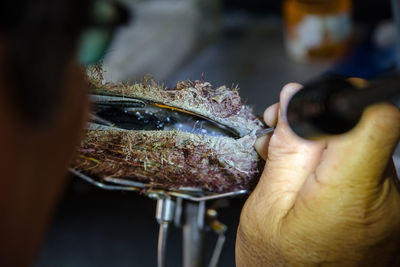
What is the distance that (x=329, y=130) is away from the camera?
0.82 feet

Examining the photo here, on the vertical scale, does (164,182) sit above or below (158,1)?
below

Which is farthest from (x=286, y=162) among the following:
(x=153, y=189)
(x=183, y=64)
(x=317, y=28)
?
(x=183, y=64)

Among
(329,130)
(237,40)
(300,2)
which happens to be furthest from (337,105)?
(237,40)

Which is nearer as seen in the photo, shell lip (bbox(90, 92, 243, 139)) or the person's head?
the person's head

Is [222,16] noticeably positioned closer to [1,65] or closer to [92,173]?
[92,173]

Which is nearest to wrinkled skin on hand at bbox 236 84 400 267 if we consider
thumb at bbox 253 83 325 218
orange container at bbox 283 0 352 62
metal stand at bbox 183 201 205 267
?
thumb at bbox 253 83 325 218

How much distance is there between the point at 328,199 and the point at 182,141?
14 cm

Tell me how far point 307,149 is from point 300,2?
101 centimetres

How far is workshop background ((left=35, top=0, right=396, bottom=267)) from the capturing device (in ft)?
3.10

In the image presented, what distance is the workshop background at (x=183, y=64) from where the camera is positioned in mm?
944

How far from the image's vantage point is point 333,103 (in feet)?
0.80

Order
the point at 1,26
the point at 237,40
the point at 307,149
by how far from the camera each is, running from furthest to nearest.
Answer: the point at 237,40
the point at 307,149
the point at 1,26

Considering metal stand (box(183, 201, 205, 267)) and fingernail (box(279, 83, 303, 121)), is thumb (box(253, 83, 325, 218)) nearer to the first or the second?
fingernail (box(279, 83, 303, 121))

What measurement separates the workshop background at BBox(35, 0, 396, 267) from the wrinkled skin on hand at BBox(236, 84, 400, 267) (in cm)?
16
